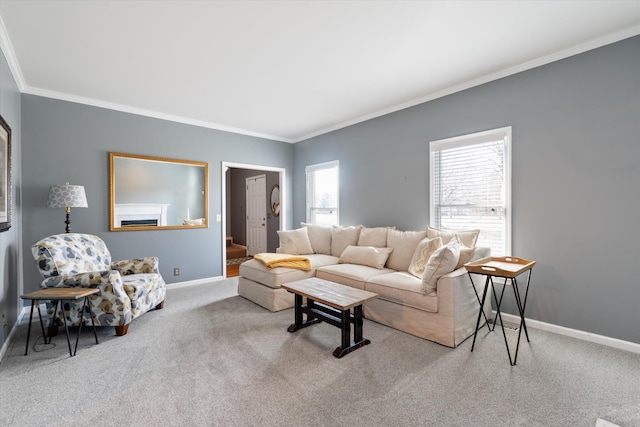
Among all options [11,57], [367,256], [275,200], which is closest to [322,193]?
[275,200]

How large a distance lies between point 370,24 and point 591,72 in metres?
2.07

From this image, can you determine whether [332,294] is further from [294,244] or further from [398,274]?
[294,244]

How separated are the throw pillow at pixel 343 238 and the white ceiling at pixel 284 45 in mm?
1905

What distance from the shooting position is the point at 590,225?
2.65 metres

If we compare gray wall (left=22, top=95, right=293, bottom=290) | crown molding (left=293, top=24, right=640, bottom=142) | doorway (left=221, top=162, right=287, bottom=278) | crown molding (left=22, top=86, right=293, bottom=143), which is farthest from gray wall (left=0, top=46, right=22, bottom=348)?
crown molding (left=293, top=24, right=640, bottom=142)

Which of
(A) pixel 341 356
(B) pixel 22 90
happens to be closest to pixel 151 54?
(B) pixel 22 90

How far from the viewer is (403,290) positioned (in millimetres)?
2881

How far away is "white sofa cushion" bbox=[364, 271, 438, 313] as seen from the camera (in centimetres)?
269

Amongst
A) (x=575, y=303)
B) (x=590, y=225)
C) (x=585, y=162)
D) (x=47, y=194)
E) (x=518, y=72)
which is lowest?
(x=575, y=303)

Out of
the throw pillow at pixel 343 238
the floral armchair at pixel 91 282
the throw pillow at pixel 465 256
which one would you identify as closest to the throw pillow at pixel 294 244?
the throw pillow at pixel 343 238

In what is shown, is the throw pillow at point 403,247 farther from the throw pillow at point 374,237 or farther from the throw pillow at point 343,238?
the throw pillow at point 343,238

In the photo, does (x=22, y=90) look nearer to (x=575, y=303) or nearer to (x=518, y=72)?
(x=518, y=72)

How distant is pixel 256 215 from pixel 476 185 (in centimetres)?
553

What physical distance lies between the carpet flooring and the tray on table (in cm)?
69
